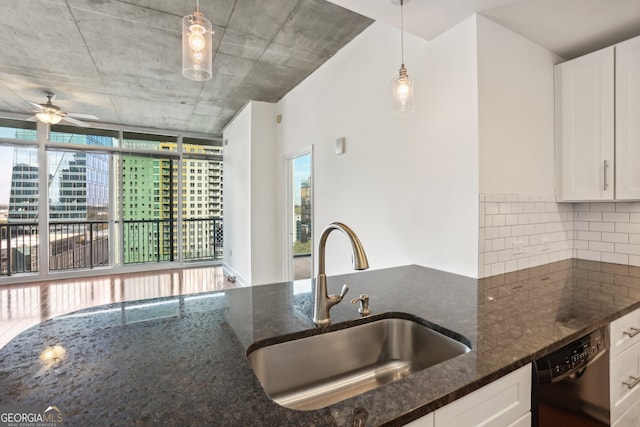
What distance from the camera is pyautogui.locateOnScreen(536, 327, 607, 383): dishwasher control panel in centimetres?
98

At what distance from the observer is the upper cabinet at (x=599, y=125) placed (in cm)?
190

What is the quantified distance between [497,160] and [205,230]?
21.2ft

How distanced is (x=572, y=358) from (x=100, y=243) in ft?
23.9

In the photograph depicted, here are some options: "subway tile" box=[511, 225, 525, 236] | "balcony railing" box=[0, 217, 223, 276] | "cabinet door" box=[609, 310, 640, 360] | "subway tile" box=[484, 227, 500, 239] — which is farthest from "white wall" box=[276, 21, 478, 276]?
"balcony railing" box=[0, 217, 223, 276]

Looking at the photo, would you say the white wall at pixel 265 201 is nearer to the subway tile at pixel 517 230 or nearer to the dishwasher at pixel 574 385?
the subway tile at pixel 517 230

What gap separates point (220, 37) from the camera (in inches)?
115

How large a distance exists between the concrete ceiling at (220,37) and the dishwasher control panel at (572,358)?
1725mm

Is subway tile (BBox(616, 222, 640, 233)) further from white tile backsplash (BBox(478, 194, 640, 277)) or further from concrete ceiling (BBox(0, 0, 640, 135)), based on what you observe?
concrete ceiling (BBox(0, 0, 640, 135))

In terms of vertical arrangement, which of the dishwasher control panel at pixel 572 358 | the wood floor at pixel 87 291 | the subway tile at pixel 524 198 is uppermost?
the subway tile at pixel 524 198

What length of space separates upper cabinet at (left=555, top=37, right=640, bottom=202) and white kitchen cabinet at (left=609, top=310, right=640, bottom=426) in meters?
0.98

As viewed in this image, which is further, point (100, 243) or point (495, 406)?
point (100, 243)

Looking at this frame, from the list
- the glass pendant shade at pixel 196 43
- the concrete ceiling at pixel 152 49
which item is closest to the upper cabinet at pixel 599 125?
the concrete ceiling at pixel 152 49

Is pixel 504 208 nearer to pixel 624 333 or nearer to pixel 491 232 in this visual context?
pixel 491 232

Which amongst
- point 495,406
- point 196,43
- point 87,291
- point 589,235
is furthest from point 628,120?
point 87,291
